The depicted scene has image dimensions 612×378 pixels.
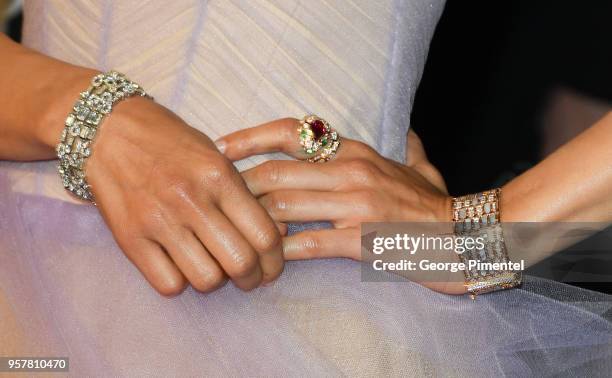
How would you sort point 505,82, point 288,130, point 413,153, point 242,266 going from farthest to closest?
point 505,82 → point 413,153 → point 288,130 → point 242,266

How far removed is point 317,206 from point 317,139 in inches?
3.3

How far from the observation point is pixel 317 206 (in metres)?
0.93

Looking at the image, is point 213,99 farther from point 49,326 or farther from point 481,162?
point 481,162

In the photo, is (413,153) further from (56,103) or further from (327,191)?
(56,103)

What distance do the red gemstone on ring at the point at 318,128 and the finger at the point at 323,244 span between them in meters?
0.12

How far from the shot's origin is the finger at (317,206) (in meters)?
0.92

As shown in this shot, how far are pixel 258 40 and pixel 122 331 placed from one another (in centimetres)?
39

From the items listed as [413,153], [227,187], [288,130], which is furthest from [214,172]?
[413,153]

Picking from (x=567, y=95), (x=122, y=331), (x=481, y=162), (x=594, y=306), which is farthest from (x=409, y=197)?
(x=567, y=95)

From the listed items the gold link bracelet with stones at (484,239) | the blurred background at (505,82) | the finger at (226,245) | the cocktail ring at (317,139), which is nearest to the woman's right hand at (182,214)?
the finger at (226,245)

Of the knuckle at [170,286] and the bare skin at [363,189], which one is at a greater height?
the bare skin at [363,189]

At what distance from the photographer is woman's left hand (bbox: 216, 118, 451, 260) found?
0.91 metres

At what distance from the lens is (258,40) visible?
0.98m

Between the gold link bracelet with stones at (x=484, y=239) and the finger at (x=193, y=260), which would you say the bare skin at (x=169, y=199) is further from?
the gold link bracelet with stones at (x=484, y=239)
